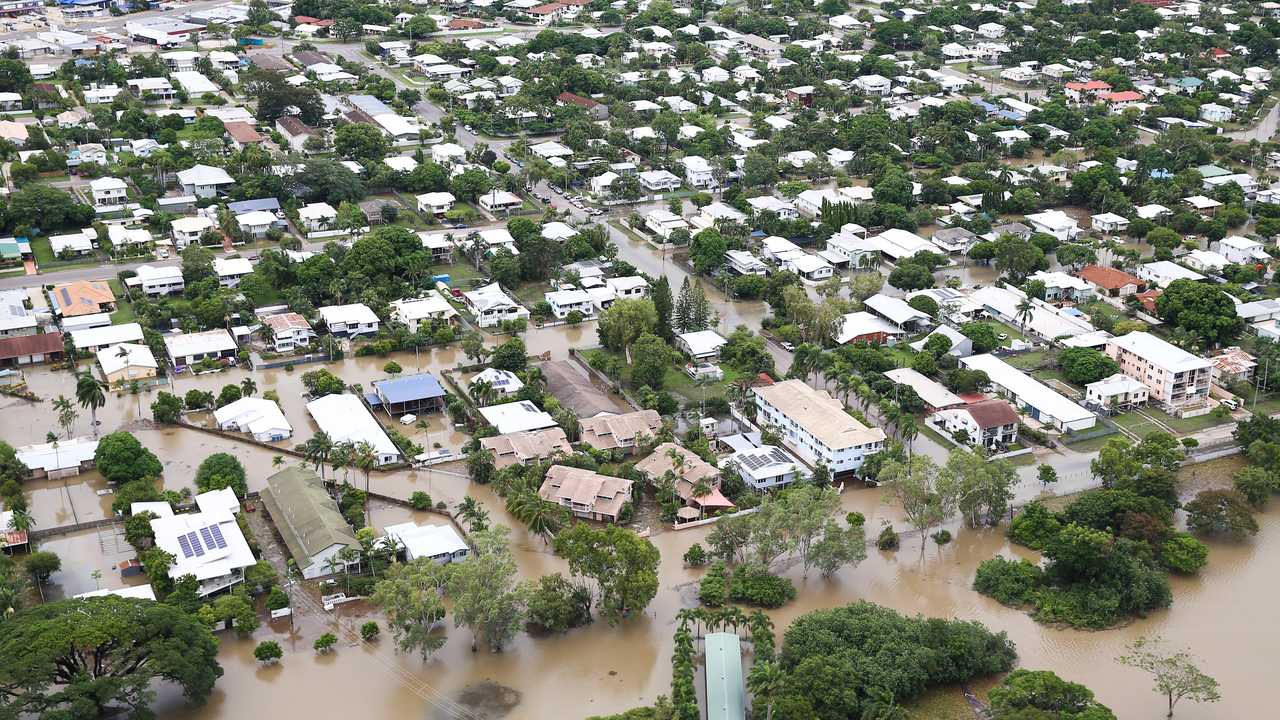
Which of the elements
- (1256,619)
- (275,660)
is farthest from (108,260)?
(1256,619)

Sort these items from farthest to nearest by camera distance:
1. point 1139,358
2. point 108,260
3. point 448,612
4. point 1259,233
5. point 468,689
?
point 1259,233 → point 108,260 → point 1139,358 → point 448,612 → point 468,689

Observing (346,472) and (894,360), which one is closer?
(346,472)

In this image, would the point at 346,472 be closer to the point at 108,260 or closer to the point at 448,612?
the point at 448,612

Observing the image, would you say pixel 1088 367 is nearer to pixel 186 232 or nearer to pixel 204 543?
pixel 204 543

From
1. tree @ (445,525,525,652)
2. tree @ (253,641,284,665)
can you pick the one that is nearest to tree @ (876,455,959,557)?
tree @ (445,525,525,652)

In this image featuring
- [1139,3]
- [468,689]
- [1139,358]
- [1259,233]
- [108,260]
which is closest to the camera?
[468,689]

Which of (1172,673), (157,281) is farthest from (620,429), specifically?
(157,281)

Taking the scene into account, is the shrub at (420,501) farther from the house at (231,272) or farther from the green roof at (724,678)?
the house at (231,272)

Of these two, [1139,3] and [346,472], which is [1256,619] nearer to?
[346,472]
